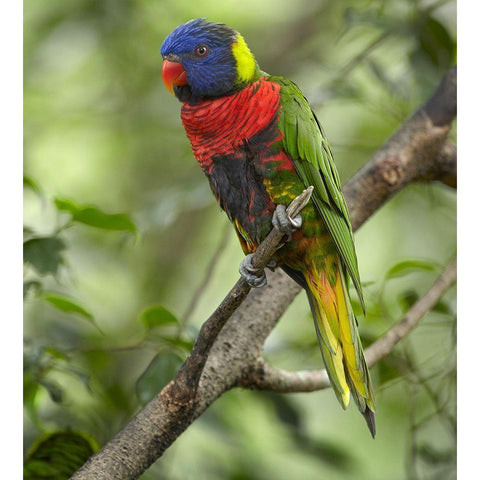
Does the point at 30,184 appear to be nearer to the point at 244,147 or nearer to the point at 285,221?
the point at 244,147

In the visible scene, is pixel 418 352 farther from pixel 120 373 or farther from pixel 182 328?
pixel 120 373

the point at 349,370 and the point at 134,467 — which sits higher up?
the point at 349,370

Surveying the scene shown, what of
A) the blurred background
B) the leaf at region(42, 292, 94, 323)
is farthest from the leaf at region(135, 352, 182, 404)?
the leaf at region(42, 292, 94, 323)

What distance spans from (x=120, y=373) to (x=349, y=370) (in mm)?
810

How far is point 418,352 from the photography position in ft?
7.05

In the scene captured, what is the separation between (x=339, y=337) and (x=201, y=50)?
2.59 feet

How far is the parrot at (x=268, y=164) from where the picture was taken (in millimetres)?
1410

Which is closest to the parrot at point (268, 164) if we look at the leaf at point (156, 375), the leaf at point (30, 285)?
the leaf at point (156, 375)

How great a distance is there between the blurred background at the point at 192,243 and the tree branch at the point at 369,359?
0.08 m

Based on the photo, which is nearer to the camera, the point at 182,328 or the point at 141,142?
the point at 182,328

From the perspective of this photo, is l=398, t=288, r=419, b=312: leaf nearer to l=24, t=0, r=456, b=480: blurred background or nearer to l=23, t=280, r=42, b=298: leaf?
l=24, t=0, r=456, b=480: blurred background

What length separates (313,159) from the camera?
1.42 m
